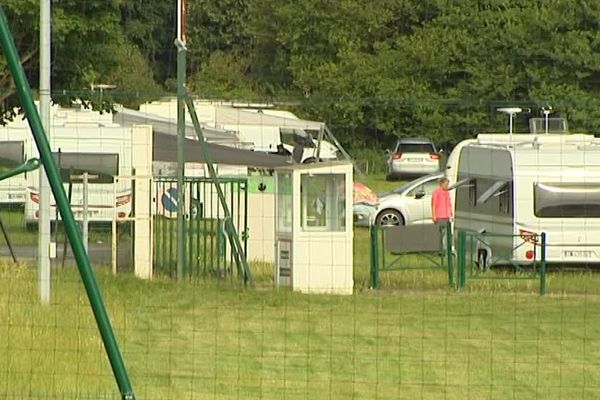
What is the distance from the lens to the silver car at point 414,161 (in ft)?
59.4

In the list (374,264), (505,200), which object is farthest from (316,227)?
(505,200)

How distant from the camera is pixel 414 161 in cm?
2531

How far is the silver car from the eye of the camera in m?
18.1

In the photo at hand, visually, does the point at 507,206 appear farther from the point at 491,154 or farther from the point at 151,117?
the point at 151,117

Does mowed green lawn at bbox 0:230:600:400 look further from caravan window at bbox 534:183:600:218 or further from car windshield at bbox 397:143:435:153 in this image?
caravan window at bbox 534:183:600:218

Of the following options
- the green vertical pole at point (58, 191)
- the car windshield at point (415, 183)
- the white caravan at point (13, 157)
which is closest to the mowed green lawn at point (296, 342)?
the green vertical pole at point (58, 191)

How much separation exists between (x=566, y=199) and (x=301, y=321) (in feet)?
28.5

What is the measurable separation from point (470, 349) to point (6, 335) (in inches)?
186

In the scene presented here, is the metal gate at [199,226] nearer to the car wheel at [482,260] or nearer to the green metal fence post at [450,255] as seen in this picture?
the green metal fence post at [450,255]

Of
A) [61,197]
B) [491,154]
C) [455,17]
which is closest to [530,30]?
[455,17]

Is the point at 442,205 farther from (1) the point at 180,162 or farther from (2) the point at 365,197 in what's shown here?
(1) the point at 180,162

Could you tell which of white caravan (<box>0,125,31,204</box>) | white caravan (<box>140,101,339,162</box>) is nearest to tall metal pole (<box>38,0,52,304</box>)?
white caravan (<box>140,101,339,162</box>)

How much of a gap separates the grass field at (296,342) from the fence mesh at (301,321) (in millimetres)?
24

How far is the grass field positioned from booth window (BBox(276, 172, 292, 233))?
3.09 ft
